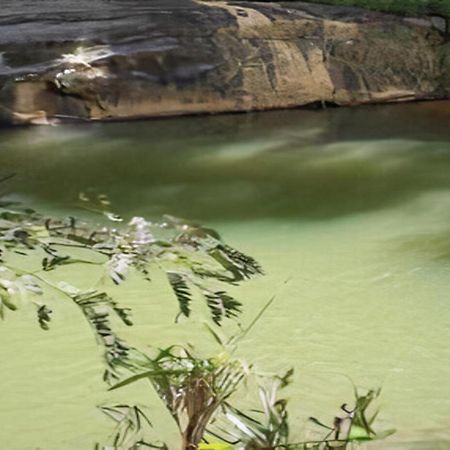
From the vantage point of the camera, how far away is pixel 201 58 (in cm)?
655

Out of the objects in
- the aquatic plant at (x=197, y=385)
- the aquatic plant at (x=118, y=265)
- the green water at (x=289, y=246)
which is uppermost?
the aquatic plant at (x=118, y=265)

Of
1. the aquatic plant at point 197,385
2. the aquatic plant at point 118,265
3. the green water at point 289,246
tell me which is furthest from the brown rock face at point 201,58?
the aquatic plant at point 197,385

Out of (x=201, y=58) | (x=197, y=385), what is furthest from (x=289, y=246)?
(x=201, y=58)

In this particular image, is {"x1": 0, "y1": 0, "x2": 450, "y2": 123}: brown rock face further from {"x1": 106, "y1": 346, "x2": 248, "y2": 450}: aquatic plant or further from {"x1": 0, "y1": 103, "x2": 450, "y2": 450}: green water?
{"x1": 106, "y1": 346, "x2": 248, "y2": 450}: aquatic plant

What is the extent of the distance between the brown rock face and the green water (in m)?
0.23

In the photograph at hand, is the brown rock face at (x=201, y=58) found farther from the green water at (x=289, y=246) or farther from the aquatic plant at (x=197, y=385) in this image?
the aquatic plant at (x=197, y=385)

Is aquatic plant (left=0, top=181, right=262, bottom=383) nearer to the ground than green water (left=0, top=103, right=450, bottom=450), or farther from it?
farther from it

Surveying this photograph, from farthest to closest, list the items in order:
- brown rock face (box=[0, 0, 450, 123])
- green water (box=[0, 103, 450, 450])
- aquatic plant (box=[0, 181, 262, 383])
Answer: brown rock face (box=[0, 0, 450, 123]), green water (box=[0, 103, 450, 450]), aquatic plant (box=[0, 181, 262, 383])

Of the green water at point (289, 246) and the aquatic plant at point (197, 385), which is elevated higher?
the aquatic plant at point (197, 385)

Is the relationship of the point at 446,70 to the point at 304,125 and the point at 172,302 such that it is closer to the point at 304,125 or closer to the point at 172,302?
the point at 304,125

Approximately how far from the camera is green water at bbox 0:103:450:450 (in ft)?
8.96

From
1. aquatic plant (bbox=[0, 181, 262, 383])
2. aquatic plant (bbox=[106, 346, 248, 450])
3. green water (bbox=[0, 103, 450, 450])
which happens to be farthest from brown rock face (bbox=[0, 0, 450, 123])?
aquatic plant (bbox=[106, 346, 248, 450])

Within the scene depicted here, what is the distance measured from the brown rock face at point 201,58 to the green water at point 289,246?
23 centimetres

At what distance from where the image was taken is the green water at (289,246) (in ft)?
8.96
